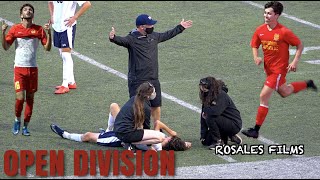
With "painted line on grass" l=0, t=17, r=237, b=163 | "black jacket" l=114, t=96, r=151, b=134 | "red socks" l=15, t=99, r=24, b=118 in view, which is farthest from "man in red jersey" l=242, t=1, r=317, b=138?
"red socks" l=15, t=99, r=24, b=118

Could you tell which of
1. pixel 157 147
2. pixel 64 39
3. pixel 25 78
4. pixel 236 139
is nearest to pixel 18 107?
pixel 25 78

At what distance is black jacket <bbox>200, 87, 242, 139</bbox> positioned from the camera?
1675 cm

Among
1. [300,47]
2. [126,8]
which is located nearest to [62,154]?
[300,47]

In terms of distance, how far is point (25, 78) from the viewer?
17.2 meters

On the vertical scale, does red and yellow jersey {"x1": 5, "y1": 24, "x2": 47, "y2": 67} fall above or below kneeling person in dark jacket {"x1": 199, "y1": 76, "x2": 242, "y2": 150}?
above

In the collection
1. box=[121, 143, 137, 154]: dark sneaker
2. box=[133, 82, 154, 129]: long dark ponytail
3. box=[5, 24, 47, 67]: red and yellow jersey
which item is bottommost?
box=[121, 143, 137, 154]: dark sneaker

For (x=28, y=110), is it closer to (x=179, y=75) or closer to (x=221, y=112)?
(x=221, y=112)

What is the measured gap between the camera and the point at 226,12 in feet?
84.2

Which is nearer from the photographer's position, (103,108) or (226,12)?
(103,108)

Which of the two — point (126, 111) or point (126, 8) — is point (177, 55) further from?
point (126, 111)

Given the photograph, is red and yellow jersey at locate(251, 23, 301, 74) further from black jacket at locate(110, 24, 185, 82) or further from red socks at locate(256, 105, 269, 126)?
black jacket at locate(110, 24, 185, 82)

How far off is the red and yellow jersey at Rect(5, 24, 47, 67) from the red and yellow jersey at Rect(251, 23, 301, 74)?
3.28m

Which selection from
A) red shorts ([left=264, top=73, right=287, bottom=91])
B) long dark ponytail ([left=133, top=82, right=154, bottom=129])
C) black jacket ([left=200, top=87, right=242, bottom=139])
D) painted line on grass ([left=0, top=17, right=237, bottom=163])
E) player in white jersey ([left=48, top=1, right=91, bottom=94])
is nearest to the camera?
long dark ponytail ([left=133, top=82, right=154, bottom=129])

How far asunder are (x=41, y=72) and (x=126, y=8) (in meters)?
5.13
